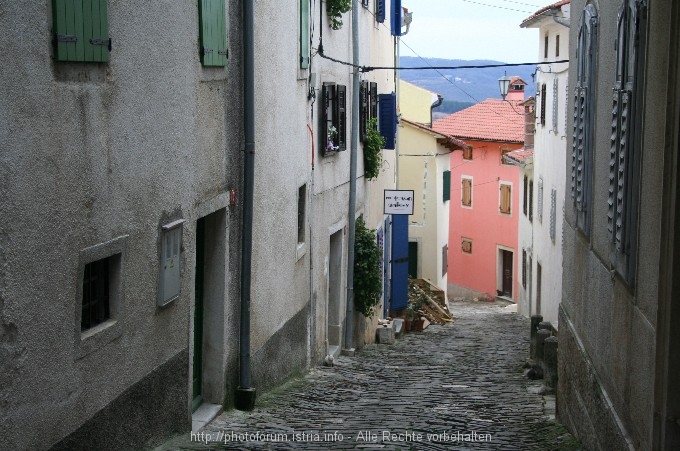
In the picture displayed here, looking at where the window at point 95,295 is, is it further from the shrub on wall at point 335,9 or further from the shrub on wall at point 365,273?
the shrub on wall at point 365,273

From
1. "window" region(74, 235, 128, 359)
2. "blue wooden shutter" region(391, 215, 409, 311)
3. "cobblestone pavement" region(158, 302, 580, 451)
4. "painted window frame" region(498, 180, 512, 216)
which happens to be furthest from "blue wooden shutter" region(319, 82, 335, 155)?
"painted window frame" region(498, 180, 512, 216)

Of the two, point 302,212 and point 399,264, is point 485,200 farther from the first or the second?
point 302,212

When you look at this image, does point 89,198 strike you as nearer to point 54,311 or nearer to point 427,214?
point 54,311

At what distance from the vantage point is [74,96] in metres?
5.84

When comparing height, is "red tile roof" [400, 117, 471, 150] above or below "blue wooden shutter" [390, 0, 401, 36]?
below

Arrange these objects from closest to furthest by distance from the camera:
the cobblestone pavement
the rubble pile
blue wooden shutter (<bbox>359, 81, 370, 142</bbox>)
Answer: the cobblestone pavement → blue wooden shutter (<bbox>359, 81, 370, 142</bbox>) → the rubble pile

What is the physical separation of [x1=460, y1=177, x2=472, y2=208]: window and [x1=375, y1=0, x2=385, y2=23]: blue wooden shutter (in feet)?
73.6

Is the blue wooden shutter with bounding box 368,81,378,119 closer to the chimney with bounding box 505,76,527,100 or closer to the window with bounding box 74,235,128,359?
the window with bounding box 74,235,128,359

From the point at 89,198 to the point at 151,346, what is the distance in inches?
69.4

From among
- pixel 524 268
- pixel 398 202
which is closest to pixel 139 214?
pixel 398 202

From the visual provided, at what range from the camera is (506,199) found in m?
41.6

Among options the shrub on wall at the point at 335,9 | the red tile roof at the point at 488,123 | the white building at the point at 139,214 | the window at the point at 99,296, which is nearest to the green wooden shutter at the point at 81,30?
the white building at the point at 139,214

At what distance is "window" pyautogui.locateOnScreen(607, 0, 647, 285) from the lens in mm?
5949

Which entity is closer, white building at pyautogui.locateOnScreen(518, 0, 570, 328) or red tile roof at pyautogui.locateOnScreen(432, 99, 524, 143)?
white building at pyautogui.locateOnScreen(518, 0, 570, 328)
